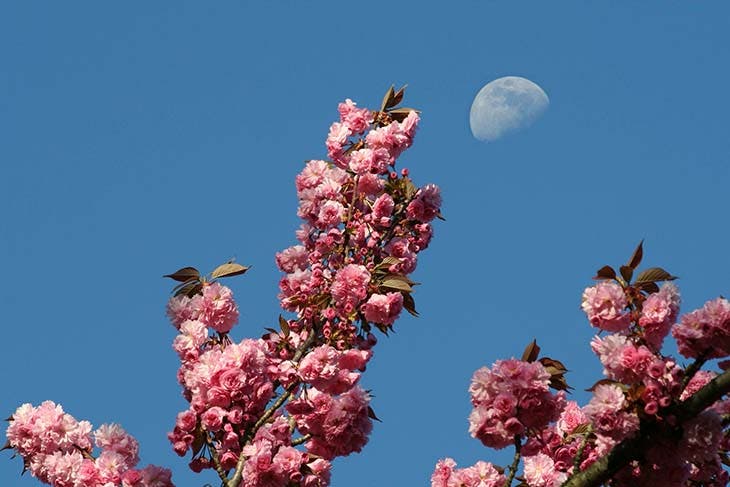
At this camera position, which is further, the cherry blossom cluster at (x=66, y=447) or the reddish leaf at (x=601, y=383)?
the cherry blossom cluster at (x=66, y=447)

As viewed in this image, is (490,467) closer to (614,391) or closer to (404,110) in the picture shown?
(614,391)

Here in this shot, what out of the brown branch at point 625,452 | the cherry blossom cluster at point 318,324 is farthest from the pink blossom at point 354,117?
the brown branch at point 625,452

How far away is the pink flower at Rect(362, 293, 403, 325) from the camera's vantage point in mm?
6938

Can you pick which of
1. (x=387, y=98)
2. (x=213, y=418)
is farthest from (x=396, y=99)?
(x=213, y=418)

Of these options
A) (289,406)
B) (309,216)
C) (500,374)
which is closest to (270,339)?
(289,406)

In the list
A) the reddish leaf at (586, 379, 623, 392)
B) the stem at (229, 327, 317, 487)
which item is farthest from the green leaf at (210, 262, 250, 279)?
the reddish leaf at (586, 379, 623, 392)

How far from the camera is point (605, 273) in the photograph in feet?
17.8

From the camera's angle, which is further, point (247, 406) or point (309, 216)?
point (309, 216)

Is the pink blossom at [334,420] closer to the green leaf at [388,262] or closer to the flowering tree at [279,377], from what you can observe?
the flowering tree at [279,377]

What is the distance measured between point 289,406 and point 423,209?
79.6 inches

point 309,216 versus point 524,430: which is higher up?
Result: point 309,216

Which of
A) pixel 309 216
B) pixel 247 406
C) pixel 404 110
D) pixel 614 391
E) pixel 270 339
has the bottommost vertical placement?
pixel 614 391

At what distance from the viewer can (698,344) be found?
5102 millimetres

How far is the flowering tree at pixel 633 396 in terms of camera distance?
488 cm
